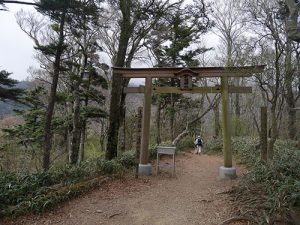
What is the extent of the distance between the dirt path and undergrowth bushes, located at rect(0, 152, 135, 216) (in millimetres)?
228

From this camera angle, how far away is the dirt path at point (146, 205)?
17.3 ft

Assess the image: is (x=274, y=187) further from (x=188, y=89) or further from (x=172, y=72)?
(x=172, y=72)

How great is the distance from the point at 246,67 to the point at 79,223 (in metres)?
5.66

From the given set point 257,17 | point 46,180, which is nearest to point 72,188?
point 46,180

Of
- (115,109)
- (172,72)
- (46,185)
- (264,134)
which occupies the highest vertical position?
(172,72)

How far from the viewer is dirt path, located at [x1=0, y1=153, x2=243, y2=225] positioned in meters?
5.28

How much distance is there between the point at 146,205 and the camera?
6.08 m

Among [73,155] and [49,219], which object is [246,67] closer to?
[49,219]

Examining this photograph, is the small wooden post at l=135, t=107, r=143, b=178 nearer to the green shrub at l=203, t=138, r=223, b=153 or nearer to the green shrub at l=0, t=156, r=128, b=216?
the green shrub at l=0, t=156, r=128, b=216

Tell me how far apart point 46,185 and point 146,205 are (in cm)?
250

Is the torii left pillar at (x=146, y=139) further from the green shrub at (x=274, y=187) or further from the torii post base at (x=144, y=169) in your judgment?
the green shrub at (x=274, y=187)

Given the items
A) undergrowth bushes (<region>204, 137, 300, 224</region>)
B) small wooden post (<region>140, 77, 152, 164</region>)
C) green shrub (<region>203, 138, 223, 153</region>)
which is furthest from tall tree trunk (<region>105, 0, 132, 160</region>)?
green shrub (<region>203, 138, 223, 153</region>)

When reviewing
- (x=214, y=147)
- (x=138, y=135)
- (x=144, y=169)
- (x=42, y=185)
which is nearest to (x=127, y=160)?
(x=144, y=169)

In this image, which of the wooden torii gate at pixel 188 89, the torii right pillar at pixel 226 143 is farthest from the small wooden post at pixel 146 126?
the torii right pillar at pixel 226 143
